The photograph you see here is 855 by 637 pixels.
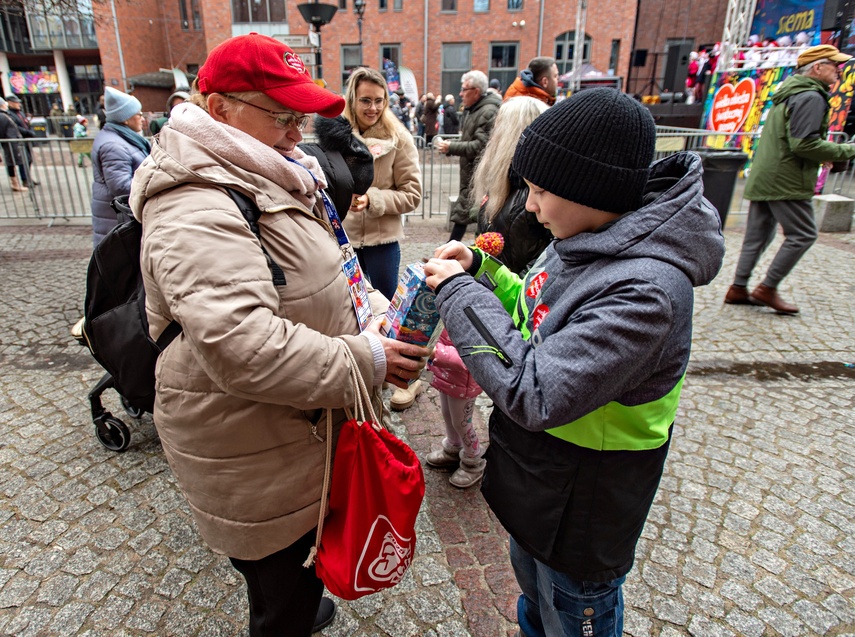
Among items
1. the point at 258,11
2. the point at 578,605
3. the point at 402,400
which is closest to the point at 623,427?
the point at 578,605

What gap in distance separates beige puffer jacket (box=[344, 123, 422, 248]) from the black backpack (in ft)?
6.90

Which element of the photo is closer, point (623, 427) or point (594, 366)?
point (594, 366)

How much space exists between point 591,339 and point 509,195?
162cm

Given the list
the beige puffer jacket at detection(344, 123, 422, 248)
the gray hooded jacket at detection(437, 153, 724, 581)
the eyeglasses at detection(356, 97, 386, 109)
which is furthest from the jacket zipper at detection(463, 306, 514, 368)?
the eyeglasses at detection(356, 97, 386, 109)

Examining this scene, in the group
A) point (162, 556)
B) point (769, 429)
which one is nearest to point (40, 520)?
point (162, 556)

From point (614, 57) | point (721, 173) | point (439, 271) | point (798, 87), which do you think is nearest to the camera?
point (439, 271)

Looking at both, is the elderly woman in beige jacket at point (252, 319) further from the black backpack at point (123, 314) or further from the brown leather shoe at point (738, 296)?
the brown leather shoe at point (738, 296)

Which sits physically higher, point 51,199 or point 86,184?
point 86,184

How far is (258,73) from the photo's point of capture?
142 centimetres

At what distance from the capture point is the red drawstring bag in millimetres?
1438

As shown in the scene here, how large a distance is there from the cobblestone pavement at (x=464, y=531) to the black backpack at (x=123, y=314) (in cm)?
110

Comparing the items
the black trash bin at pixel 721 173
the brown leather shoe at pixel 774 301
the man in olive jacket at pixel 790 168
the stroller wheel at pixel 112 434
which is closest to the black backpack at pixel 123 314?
the stroller wheel at pixel 112 434

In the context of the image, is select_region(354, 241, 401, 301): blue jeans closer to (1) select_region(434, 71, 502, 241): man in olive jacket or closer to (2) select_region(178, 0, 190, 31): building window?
(1) select_region(434, 71, 502, 241): man in olive jacket

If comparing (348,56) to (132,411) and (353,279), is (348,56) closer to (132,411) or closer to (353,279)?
(132,411)
